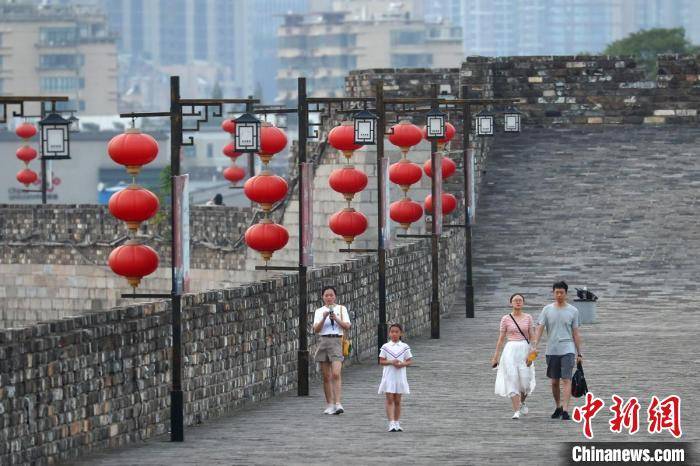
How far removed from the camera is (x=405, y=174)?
45.6m

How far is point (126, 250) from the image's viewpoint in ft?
95.1

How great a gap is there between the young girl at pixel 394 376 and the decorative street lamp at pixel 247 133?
431 centimetres

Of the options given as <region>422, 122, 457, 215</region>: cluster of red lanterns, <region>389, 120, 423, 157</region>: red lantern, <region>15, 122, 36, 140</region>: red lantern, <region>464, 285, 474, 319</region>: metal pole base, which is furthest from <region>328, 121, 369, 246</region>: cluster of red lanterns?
<region>15, 122, 36, 140</region>: red lantern

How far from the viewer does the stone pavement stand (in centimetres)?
2448

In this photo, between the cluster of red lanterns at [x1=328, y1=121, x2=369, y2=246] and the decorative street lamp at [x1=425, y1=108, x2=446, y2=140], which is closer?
the decorative street lamp at [x1=425, y1=108, x2=446, y2=140]

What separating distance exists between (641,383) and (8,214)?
32.8m

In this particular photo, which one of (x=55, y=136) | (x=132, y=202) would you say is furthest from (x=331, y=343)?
(x=55, y=136)

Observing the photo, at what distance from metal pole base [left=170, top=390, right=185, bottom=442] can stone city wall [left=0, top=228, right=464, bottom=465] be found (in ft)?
0.93

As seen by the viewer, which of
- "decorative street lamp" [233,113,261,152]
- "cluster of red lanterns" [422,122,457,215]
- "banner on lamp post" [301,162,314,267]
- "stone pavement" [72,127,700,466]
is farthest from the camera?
"cluster of red lanterns" [422,122,457,215]

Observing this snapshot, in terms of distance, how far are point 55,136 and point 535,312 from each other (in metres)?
16.7

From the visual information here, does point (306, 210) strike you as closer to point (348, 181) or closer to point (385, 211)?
point (385, 211)

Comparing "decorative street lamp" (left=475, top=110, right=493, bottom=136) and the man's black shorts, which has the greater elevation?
"decorative street lamp" (left=475, top=110, right=493, bottom=136)

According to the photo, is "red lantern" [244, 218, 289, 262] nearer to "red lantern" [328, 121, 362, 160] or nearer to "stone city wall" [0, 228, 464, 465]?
"stone city wall" [0, 228, 464, 465]

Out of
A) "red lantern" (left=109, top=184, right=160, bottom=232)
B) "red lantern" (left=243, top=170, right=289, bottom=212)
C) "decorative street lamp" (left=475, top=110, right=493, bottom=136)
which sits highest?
"decorative street lamp" (left=475, top=110, right=493, bottom=136)
